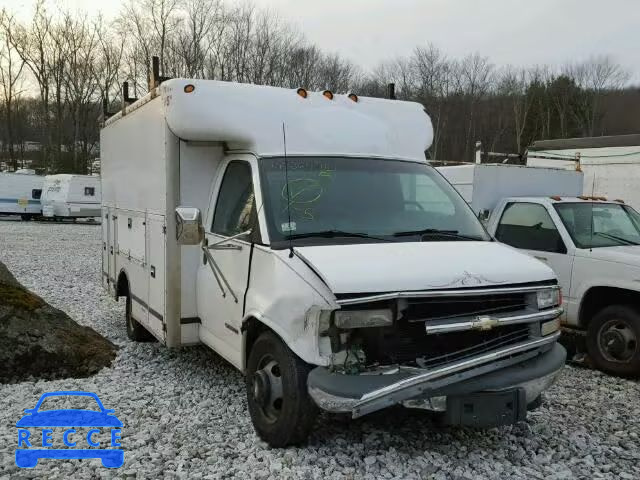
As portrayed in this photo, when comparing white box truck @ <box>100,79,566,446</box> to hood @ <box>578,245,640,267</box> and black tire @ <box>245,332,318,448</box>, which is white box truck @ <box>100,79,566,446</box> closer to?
black tire @ <box>245,332,318,448</box>

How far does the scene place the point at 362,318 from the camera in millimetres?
3584

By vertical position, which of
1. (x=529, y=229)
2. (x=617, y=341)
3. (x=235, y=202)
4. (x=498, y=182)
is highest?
(x=498, y=182)

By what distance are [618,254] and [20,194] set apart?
30.2m

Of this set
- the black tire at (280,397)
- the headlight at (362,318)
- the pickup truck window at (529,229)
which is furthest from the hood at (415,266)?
the pickup truck window at (529,229)

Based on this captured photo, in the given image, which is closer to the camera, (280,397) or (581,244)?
(280,397)

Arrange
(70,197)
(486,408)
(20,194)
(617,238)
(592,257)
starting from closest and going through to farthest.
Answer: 1. (486,408)
2. (592,257)
3. (617,238)
4. (70,197)
5. (20,194)

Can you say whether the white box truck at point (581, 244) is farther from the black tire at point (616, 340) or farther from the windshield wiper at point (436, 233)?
the windshield wiper at point (436, 233)

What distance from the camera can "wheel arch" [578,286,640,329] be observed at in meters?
6.33

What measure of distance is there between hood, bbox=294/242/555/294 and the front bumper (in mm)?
470

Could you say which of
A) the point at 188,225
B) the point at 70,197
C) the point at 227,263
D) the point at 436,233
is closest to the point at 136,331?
the point at 227,263

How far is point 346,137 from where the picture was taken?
5.11m

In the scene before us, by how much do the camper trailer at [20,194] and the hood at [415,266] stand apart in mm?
30160

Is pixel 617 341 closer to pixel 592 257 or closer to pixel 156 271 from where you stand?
pixel 592 257

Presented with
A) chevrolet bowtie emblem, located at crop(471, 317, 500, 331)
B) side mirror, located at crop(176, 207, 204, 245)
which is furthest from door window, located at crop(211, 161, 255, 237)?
chevrolet bowtie emblem, located at crop(471, 317, 500, 331)
